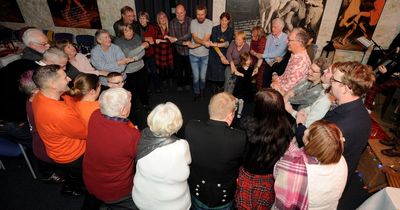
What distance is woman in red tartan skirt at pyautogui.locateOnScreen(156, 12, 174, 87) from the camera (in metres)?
4.53

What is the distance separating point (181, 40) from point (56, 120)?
301 cm

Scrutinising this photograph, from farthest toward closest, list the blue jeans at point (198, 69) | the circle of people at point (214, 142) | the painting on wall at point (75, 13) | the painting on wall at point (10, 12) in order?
the painting on wall at point (10, 12)
the painting on wall at point (75, 13)
the blue jeans at point (198, 69)
the circle of people at point (214, 142)

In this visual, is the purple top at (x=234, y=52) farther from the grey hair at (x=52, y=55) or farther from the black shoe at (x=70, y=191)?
the black shoe at (x=70, y=191)

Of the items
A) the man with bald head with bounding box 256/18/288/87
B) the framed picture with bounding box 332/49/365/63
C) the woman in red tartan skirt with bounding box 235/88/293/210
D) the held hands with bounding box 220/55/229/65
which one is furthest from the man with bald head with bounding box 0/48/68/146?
the framed picture with bounding box 332/49/365/63

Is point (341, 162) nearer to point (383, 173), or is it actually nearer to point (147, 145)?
point (147, 145)

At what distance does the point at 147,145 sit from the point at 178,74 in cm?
363

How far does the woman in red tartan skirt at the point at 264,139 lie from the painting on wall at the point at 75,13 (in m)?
5.70

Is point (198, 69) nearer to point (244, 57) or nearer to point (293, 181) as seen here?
point (244, 57)

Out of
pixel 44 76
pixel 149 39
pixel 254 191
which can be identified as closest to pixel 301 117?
pixel 254 191

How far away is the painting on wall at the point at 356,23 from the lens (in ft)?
16.0

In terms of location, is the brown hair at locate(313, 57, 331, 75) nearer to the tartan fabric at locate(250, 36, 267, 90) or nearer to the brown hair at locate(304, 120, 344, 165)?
the brown hair at locate(304, 120, 344, 165)

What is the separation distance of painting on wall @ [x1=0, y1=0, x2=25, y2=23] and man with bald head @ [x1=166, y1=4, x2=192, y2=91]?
5.25m

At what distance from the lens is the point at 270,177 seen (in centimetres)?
213

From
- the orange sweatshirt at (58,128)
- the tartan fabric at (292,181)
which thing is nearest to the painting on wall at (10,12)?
the orange sweatshirt at (58,128)
